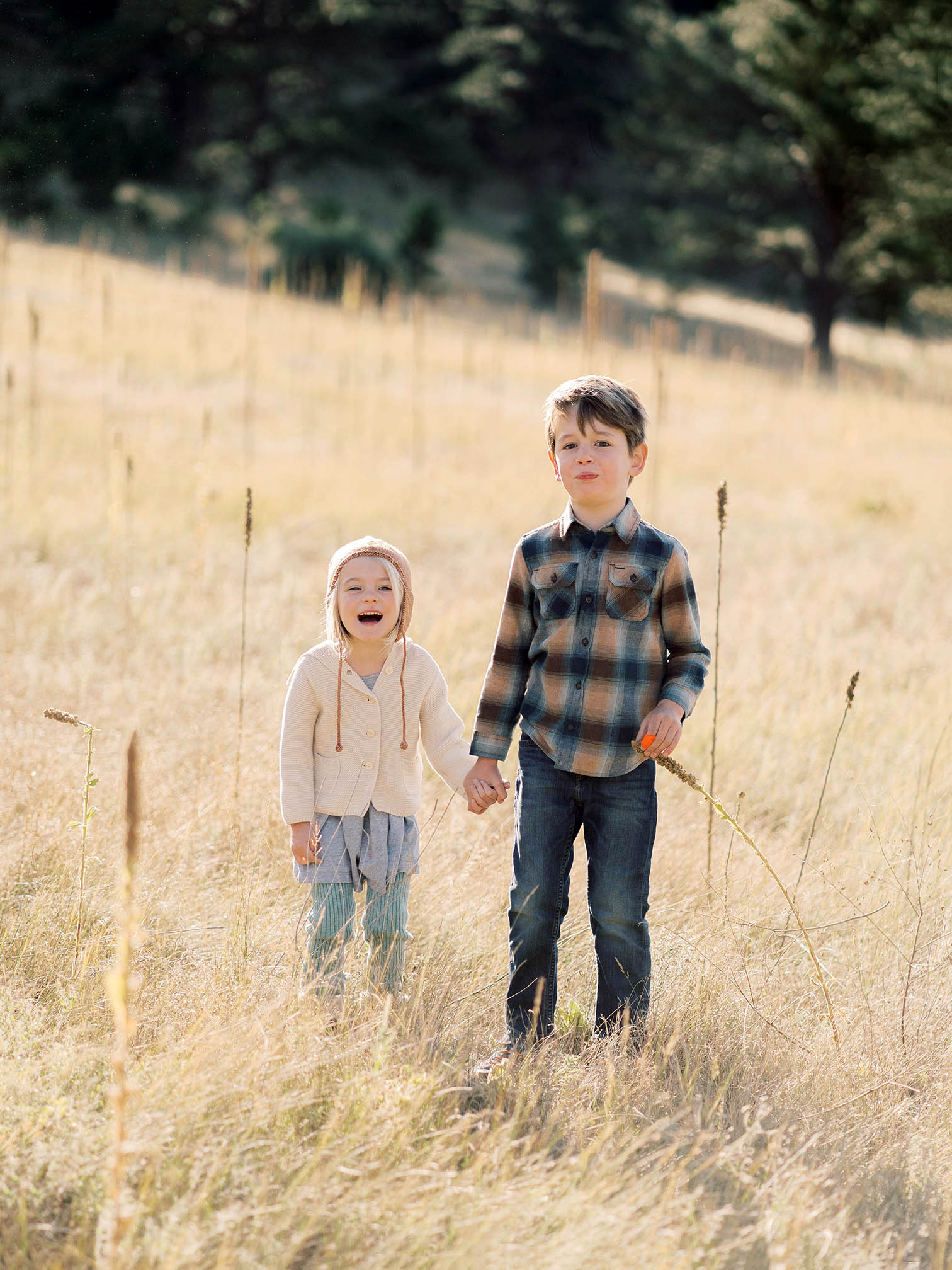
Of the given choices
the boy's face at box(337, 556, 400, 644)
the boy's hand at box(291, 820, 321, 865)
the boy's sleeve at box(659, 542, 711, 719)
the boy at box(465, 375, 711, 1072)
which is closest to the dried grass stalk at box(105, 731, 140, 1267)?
the boy's hand at box(291, 820, 321, 865)

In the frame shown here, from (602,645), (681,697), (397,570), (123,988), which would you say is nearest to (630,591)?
(602,645)

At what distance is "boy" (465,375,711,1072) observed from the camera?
2.34m

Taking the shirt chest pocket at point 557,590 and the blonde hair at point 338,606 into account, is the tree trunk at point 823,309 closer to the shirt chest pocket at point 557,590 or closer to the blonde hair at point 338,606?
the shirt chest pocket at point 557,590

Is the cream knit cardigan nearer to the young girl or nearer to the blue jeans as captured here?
the young girl

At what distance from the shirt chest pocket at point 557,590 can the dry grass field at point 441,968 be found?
2.48 feet

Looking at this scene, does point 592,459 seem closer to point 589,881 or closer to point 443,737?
point 443,737

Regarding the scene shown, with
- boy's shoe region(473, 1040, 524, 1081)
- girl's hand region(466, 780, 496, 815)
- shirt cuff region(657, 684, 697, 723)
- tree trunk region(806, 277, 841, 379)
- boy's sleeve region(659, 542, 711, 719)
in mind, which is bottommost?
boy's shoe region(473, 1040, 524, 1081)

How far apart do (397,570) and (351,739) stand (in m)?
0.37

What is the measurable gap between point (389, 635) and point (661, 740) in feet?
2.03

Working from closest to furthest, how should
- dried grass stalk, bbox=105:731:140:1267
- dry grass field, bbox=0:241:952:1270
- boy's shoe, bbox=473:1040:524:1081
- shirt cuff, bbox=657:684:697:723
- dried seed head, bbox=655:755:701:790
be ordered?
dried grass stalk, bbox=105:731:140:1267, dry grass field, bbox=0:241:952:1270, dried seed head, bbox=655:755:701:790, boy's shoe, bbox=473:1040:524:1081, shirt cuff, bbox=657:684:697:723

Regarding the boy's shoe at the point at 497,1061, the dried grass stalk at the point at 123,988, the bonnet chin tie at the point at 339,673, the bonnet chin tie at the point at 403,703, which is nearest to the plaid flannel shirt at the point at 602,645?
the bonnet chin tie at the point at 403,703

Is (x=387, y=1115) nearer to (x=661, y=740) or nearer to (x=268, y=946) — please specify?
(x=268, y=946)

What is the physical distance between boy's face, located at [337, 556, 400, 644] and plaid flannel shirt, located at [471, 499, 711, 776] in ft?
1.04

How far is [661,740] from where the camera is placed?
7.39 feet
